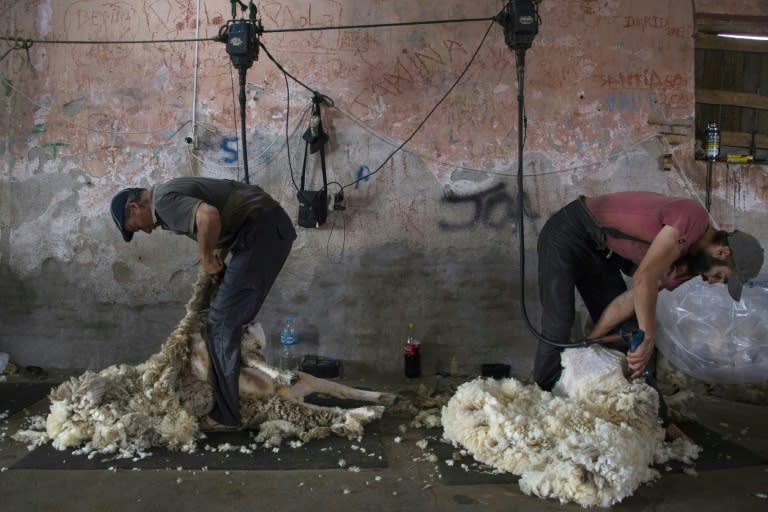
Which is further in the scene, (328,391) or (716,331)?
(716,331)

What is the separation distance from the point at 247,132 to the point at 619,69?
9.12 ft

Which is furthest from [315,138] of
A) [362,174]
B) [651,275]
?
[651,275]

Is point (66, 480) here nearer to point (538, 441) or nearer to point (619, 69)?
point (538, 441)

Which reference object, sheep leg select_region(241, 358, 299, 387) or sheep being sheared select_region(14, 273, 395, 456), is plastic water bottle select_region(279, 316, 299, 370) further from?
sheep leg select_region(241, 358, 299, 387)

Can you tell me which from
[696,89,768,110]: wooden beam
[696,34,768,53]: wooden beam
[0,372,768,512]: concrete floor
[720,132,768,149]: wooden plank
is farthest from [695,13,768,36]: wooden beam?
[0,372,768,512]: concrete floor

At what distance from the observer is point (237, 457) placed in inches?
111

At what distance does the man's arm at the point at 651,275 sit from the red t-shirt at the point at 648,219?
0.04m

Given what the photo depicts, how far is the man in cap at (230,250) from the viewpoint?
298 cm

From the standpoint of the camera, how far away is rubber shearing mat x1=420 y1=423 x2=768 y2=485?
8.49 feet

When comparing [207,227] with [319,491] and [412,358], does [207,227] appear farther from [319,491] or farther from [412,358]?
[412,358]

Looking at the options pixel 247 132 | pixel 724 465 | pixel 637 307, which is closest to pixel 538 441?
pixel 637 307

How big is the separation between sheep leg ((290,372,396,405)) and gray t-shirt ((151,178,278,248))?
872 millimetres

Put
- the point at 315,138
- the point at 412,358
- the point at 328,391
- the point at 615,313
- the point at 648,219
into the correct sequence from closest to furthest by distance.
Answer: the point at 648,219
the point at 615,313
the point at 328,391
the point at 315,138
the point at 412,358

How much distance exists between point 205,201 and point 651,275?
7.15 feet
